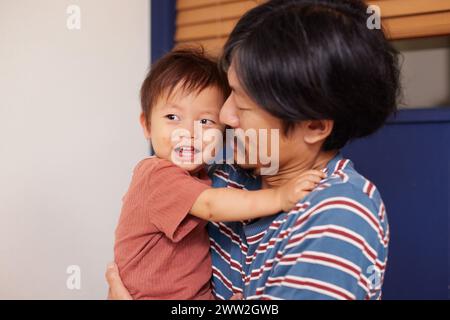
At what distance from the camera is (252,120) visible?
3.21 feet

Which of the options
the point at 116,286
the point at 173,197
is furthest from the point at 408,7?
the point at 116,286

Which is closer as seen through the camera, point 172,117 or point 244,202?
point 244,202

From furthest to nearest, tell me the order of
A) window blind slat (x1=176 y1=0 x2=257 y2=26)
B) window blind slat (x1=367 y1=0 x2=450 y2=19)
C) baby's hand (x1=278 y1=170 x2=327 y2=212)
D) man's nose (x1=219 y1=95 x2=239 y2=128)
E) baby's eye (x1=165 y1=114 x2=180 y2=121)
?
1. window blind slat (x1=176 y1=0 x2=257 y2=26)
2. window blind slat (x1=367 y1=0 x2=450 y2=19)
3. baby's eye (x1=165 y1=114 x2=180 y2=121)
4. man's nose (x1=219 y1=95 x2=239 y2=128)
5. baby's hand (x1=278 y1=170 x2=327 y2=212)

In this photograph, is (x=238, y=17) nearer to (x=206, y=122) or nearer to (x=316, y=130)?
(x=206, y=122)

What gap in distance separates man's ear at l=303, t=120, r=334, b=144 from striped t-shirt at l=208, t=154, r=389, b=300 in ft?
0.18

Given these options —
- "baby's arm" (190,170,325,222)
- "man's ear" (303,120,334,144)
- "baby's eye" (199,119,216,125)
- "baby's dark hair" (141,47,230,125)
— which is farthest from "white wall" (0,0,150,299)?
"man's ear" (303,120,334,144)

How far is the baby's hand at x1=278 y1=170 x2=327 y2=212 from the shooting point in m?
0.90

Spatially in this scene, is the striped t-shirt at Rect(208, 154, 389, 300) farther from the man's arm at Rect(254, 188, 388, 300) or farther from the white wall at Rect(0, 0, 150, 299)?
the white wall at Rect(0, 0, 150, 299)

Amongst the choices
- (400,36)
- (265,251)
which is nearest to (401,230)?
(400,36)

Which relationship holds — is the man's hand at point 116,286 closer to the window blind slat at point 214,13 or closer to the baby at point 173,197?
the baby at point 173,197

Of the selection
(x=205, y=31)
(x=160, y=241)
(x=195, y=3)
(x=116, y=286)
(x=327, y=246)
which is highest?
(x=195, y=3)

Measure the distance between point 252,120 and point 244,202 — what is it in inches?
6.2

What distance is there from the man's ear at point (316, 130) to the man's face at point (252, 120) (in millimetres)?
25

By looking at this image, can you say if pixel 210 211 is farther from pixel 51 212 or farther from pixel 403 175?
pixel 51 212
